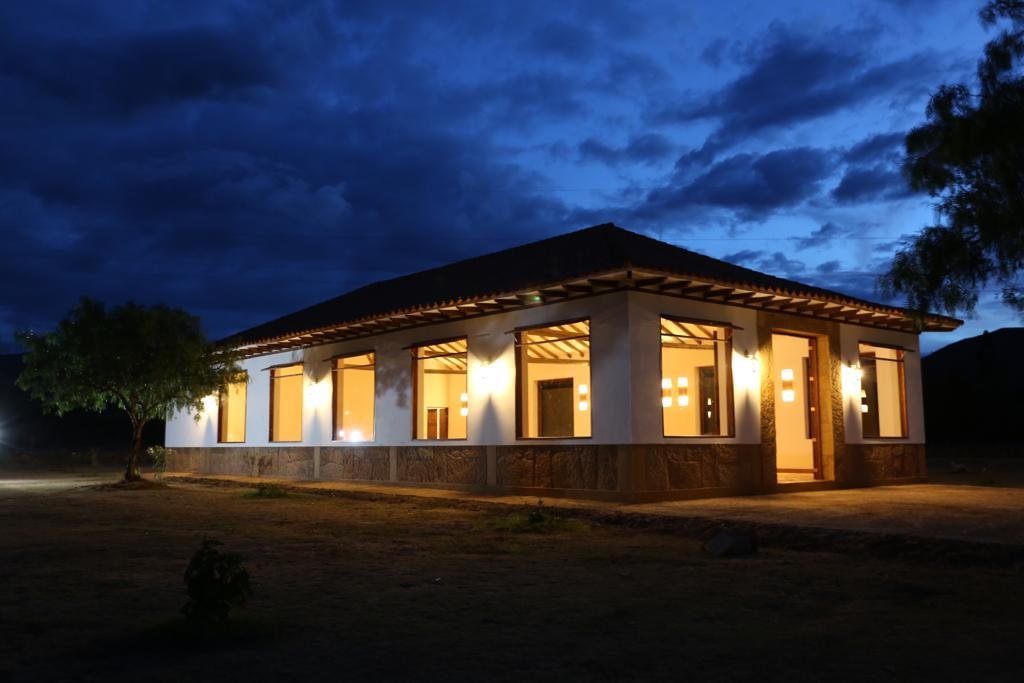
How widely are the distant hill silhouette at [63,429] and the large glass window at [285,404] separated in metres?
30.4

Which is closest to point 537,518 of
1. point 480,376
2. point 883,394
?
point 480,376

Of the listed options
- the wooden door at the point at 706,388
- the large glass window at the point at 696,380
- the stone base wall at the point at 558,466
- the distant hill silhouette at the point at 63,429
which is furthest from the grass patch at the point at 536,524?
the distant hill silhouette at the point at 63,429

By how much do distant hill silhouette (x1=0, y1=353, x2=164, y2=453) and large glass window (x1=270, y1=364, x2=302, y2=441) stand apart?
99.9 ft

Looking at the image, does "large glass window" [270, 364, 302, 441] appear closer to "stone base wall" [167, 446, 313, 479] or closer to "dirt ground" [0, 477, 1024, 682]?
"stone base wall" [167, 446, 313, 479]

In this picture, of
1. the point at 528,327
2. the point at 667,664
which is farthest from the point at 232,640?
the point at 528,327

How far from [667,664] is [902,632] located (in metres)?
1.60

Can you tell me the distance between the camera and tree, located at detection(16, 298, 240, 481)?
1656cm

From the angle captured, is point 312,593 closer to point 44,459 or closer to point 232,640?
point 232,640

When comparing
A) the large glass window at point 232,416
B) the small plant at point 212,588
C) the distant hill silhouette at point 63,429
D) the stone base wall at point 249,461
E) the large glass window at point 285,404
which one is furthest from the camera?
the distant hill silhouette at point 63,429

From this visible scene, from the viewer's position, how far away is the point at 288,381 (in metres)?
22.8

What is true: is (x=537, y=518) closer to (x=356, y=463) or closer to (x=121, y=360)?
(x=356, y=463)

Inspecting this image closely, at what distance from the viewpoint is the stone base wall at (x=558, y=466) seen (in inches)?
486

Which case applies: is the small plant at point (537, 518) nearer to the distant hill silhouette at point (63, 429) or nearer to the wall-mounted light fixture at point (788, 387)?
the wall-mounted light fixture at point (788, 387)

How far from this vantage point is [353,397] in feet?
66.5
